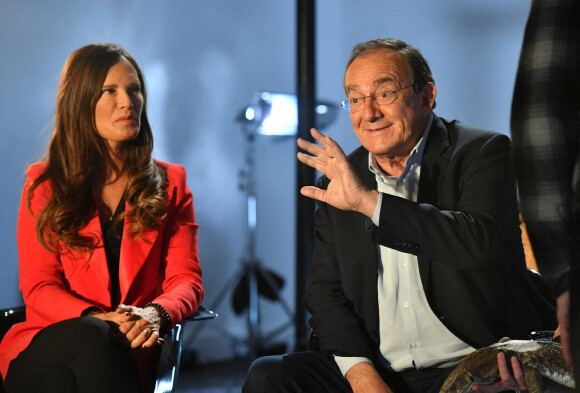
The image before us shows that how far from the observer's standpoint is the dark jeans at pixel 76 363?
5.63ft

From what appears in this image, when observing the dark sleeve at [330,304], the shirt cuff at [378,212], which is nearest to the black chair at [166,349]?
the dark sleeve at [330,304]

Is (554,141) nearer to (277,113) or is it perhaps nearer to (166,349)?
(166,349)

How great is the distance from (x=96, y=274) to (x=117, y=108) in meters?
0.63

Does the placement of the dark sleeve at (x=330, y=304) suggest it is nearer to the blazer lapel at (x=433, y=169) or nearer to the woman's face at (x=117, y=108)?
the blazer lapel at (x=433, y=169)

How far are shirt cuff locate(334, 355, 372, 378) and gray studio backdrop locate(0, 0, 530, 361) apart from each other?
1.99 m

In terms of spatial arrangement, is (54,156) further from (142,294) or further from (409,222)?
(409,222)

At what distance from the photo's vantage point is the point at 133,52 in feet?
12.3

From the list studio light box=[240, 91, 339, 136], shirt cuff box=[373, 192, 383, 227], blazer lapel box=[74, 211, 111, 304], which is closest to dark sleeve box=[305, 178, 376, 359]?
shirt cuff box=[373, 192, 383, 227]

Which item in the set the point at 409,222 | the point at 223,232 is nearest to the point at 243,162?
the point at 223,232

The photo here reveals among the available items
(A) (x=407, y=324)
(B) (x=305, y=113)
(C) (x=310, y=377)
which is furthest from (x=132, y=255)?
(B) (x=305, y=113)

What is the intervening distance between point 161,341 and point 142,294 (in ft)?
1.05

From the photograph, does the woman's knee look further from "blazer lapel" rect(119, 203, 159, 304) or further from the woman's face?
the woman's face

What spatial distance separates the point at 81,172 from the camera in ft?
7.31

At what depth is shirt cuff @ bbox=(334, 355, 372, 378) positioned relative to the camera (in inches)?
71.0
